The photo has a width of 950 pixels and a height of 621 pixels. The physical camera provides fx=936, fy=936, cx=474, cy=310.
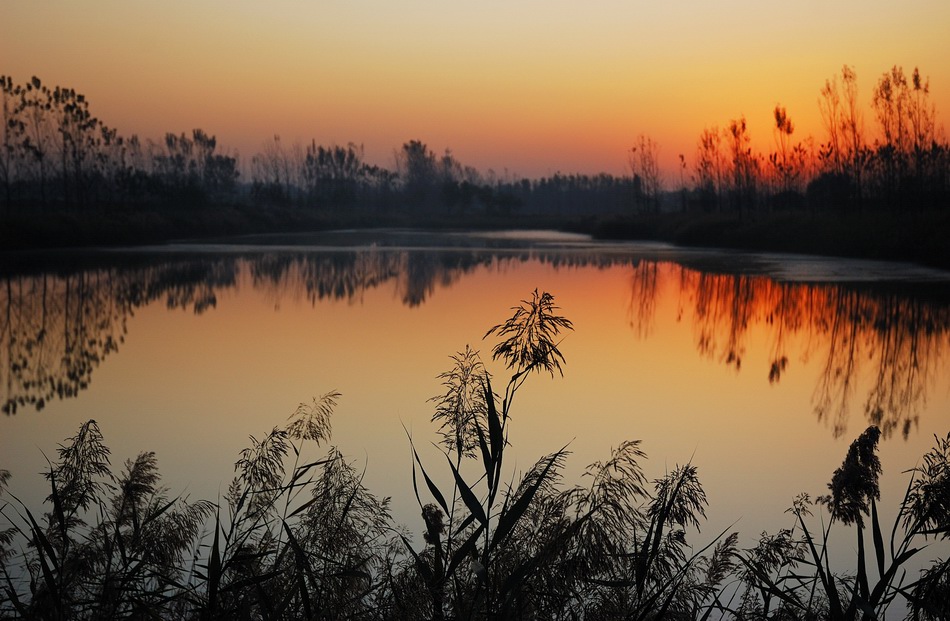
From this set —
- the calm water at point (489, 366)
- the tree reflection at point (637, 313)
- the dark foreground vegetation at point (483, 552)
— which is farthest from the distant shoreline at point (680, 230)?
the dark foreground vegetation at point (483, 552)

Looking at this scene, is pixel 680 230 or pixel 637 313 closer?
pixel 637 313

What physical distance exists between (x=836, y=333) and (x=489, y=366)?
7.05m

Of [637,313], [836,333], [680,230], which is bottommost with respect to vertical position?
[836,333]

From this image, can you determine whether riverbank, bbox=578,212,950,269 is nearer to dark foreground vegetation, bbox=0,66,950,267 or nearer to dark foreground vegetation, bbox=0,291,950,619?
dark foreground vegetation, bbox=0,66,950,267

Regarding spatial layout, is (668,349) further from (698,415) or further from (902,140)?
(902,140)

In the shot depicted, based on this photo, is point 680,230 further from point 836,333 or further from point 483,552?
point 483,552

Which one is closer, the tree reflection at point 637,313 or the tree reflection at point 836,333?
the tree reflection at point 836,333

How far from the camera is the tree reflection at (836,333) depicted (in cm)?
928

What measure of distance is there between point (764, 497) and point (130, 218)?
39.7m

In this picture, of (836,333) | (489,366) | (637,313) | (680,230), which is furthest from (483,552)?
(680,230)

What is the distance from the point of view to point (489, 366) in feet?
29.5

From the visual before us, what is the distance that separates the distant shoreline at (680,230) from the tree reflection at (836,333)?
9.26 m

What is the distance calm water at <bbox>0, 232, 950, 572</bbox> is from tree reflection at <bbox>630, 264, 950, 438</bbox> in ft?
0.17

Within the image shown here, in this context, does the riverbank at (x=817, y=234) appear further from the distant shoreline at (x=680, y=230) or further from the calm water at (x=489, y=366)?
the calm water at (x=489, y=366)
